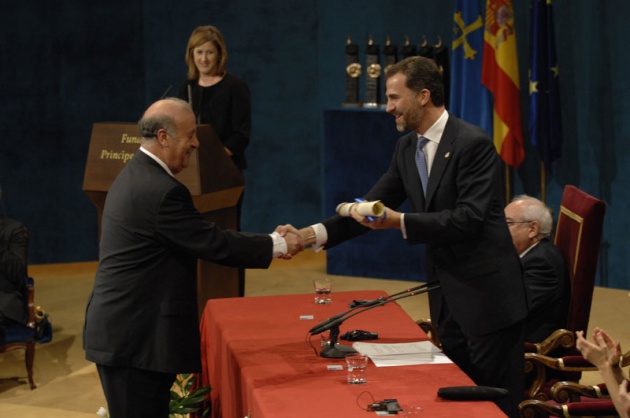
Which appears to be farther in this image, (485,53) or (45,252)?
(45,252)

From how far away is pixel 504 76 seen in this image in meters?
8.06

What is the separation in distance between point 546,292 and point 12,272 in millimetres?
3253

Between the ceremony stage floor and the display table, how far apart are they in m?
0.14

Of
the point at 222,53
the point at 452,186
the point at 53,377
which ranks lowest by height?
the point at 53,377

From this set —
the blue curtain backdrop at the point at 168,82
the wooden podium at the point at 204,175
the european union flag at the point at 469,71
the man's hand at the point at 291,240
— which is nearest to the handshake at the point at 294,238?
the man's hand at the point at 291,240

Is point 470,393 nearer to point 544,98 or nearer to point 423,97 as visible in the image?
point 423,97

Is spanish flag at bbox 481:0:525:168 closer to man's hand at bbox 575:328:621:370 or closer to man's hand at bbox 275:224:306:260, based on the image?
man's hand at bbox 275:224:306:260

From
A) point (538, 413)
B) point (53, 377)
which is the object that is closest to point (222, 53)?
point (53, 377)

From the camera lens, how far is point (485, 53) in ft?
26.6

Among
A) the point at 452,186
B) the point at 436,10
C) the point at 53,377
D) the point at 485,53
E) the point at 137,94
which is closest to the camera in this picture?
the point at 452,186

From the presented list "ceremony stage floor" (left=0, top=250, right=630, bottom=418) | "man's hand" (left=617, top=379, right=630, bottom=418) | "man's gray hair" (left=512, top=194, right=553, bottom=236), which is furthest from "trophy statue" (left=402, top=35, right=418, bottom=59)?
"man's hand" (left=617, top=379, right=630, bottom=418)

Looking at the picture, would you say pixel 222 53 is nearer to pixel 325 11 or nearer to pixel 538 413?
pixel 325 11

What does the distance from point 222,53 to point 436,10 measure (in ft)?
9.49

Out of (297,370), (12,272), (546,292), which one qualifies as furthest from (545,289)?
(12,272)
